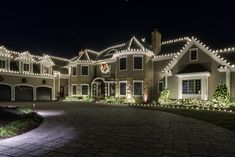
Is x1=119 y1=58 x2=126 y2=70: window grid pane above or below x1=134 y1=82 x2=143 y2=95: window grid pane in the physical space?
above

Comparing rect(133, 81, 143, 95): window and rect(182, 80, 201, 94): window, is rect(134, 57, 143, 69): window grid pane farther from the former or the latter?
rect(182, 80, 201, 94): window

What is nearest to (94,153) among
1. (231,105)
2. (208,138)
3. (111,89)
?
(208,138)

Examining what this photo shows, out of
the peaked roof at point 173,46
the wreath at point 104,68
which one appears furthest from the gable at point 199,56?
the wreath at point 104,68

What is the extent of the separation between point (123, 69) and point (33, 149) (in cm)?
2298

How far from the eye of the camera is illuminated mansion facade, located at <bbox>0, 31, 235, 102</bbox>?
21.6m

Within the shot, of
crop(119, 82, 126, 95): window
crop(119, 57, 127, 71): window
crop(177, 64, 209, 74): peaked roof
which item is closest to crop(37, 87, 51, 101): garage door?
crop(119, 82, 126, 95): window

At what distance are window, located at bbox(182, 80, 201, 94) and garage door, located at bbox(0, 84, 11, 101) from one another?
79.1ft

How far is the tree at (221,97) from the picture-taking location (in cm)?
1891

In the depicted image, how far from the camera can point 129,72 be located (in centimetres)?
2759

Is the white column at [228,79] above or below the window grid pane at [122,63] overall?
below

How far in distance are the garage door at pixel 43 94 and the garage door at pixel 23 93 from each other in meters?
1.44

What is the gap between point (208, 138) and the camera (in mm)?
7352

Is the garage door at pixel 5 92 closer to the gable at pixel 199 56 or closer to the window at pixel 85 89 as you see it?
the window at pixel 85 89

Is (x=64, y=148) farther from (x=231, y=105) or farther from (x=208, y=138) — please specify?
(x=231, y=105)
